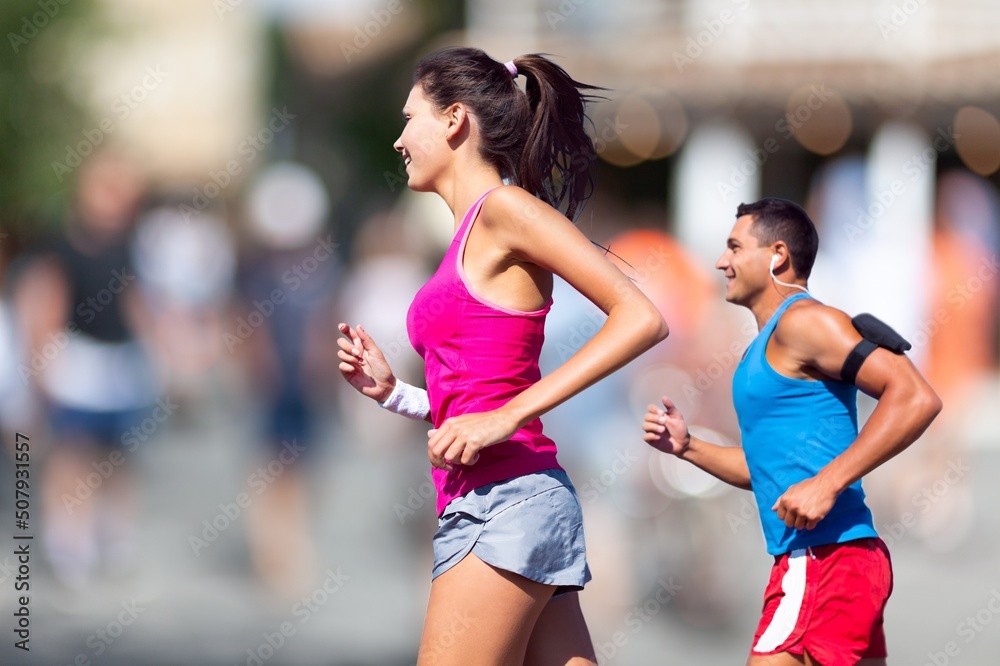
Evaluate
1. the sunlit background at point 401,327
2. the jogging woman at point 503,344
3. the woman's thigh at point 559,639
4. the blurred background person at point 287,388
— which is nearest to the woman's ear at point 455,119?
the jogging woman at point 503,344

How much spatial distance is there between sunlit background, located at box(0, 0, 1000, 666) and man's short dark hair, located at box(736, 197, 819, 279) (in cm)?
165

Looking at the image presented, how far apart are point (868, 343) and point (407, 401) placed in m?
1.21

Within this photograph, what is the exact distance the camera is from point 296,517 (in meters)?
7.65

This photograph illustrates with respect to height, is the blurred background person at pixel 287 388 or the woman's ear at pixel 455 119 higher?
the woman's ear at pixel 455 119

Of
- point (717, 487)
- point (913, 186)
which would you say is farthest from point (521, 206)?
point (913, 186)

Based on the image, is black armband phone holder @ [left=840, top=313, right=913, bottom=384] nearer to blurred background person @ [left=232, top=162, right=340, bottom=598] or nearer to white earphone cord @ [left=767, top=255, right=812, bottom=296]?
white earphone cord @ [left=767, top=255, right=812, bottom=296]

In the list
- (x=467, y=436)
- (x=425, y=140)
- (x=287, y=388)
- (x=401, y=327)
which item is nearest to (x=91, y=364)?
(x=287, y=388)

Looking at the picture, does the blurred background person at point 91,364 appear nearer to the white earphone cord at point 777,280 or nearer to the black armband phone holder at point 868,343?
the white earphone cord at point 777,280

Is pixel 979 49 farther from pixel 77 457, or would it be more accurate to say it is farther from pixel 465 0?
pixel 77 457

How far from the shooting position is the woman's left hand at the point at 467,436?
2693mm

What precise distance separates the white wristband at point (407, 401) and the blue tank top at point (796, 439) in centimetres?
89

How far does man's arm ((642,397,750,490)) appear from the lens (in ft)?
12.1

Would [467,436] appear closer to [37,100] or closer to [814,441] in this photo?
[814,441]

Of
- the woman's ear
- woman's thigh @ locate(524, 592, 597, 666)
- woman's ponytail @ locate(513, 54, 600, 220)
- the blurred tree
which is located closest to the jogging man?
woman's thigh @ locate(524, 592, 597, 666)
